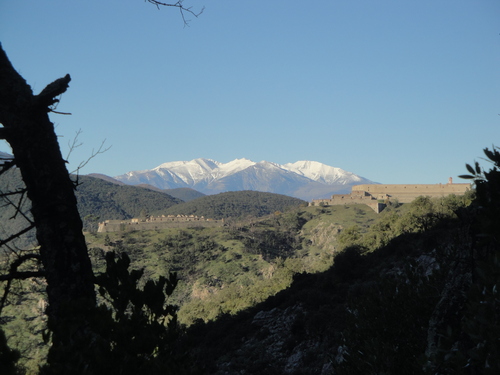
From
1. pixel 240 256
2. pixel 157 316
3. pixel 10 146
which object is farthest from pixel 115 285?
pixel 240 256

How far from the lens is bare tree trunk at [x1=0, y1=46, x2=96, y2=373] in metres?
3.43

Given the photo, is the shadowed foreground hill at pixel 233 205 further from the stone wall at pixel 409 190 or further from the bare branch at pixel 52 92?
the bare branch at pixel 52 92

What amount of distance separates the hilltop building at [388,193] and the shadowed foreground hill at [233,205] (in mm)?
38894

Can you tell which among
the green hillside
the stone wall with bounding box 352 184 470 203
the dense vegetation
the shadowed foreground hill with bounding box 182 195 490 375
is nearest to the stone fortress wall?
the dense vegetation

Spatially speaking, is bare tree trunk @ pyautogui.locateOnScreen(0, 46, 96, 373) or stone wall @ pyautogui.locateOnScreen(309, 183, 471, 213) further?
stone wall @ pyautogui.locateOnScreen(309, 183, 471, 213)

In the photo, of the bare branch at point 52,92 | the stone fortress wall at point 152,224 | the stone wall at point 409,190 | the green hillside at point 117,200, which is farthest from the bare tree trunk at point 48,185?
the green hillside at point 117,200

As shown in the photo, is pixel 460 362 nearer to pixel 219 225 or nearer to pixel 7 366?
pixel 7 366

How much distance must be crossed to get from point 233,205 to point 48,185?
15802 cm

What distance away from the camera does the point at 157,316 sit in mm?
3406

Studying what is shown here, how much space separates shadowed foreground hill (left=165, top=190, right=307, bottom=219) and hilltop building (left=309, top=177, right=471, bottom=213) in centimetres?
3889

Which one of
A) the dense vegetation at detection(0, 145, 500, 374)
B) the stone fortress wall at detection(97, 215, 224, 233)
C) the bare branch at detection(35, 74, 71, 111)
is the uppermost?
the bare branch at detection(35, 74, 71, 111)

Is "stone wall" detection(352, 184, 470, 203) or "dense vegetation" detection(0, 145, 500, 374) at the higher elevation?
"stone wall" detection(352, 184, 470, 203)

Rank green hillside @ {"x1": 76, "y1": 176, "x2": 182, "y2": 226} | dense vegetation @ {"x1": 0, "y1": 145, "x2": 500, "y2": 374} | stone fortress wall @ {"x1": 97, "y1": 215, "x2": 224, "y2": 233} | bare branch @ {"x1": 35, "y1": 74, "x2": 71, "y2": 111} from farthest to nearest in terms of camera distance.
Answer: green hillside @ {"x1": 76, "y1": 176, "x2": 182, "y2": 226}, stone fortress wall @ {"x1": 97, "y1": 215, "x2": 224, "y2": 233}, bare branch @ {"x1": 35, "y1": 74, "x2": 71, "y2": 111}, dense vegetation @ {"x1": 0, "y1": 145, "x2": 500, "y2": 374}

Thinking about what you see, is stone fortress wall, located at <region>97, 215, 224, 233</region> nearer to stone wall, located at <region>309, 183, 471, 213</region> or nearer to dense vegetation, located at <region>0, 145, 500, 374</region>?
dense vegetation, located at <region>0, 145, 500, 374</region>
